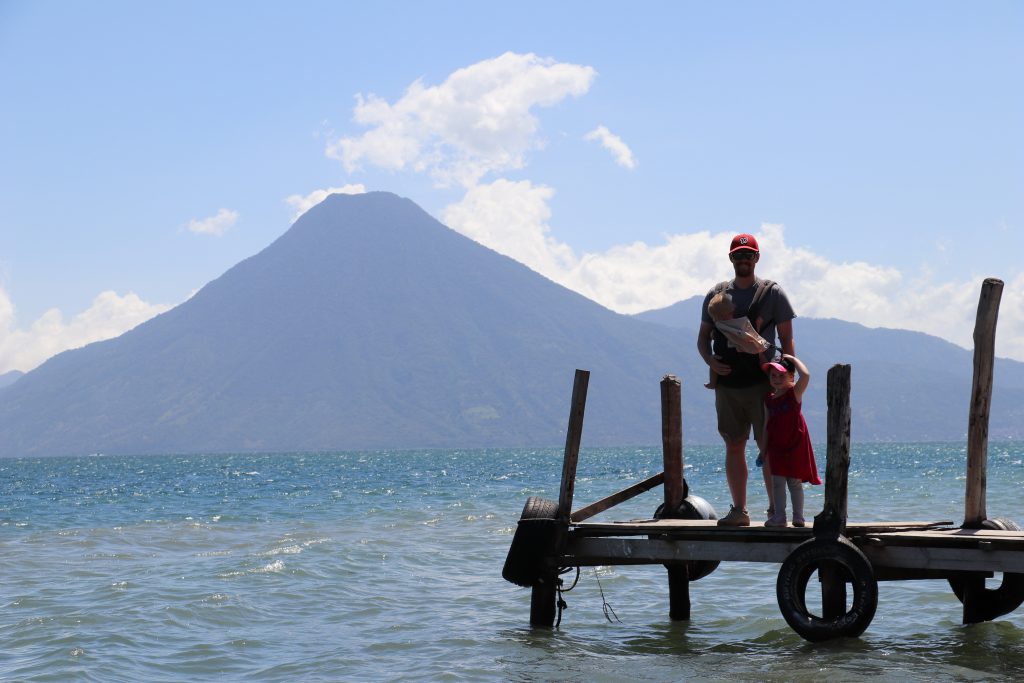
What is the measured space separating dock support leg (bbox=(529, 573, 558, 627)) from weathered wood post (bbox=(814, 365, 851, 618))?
2.91m

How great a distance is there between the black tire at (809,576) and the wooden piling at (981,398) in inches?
47.5

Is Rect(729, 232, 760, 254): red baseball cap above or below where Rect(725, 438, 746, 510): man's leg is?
above

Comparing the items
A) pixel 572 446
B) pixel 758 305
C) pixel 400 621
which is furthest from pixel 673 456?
pixel 400 621

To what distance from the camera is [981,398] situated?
10.1 metres

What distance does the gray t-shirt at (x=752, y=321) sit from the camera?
31.3 ft

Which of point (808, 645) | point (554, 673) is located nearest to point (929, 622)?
point (808, 645)

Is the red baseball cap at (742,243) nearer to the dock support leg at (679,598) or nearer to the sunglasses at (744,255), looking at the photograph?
the sunglasses at (744,255)

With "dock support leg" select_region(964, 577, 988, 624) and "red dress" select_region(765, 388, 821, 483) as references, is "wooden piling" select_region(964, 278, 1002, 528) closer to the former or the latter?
"red dress" select_region(765, 388, 821, 483)

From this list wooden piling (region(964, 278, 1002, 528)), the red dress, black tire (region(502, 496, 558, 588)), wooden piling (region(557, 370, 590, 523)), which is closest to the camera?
the red dress

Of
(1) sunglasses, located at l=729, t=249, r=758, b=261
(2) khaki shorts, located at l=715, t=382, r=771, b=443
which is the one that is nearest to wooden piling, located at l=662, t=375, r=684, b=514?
(2) khaki shorts, located at l=715, t=382, r=771, b=443

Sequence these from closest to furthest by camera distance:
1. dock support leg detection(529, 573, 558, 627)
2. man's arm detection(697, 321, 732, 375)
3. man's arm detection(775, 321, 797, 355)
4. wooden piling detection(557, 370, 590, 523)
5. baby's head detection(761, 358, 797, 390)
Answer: baby's head detection(761, 358, 797, 390) → man's arm detection(775, 321, 797, 355) → man's arm detection(697, 321, 732, 375) → wooden piling detection(557, 370, 590, 523) → dock support leg detection(529, 573, 558, 627)

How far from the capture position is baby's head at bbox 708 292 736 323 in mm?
9547

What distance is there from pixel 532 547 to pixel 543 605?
907 millimetres

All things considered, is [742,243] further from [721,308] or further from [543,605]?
[543,605]
